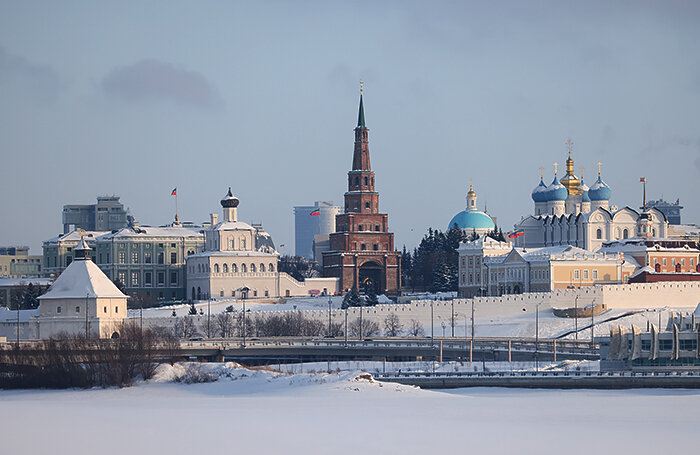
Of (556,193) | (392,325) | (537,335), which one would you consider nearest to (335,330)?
(392,325)

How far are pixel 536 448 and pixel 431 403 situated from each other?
1172 centimetres

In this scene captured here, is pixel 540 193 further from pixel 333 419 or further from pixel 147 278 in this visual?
pixel 333 419

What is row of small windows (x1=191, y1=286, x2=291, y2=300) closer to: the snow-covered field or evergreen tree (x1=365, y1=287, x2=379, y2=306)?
evergreen tree (x1=365, y1=287, x2=379, y2=306)

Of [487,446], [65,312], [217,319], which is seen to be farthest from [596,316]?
[487,446]

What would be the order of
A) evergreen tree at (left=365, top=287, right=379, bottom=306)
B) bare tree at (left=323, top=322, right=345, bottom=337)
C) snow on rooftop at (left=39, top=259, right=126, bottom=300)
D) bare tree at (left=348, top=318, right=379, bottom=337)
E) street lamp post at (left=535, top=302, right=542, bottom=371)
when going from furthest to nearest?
evergreen tree at (left=365, top=287, right=379, bottom=306) < bare tree at (left=348, top=318, right=379, bottom=337) < bare tree at (left=323, top=322, right=345, bottom=337) < snow on rooftop at (left=39, top=259, right=126, bottom=300) < street lamp post at (left=535, top=302, right=542, bottom=371)

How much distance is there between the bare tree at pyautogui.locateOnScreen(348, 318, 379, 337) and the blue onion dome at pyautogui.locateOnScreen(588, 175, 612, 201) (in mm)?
33645

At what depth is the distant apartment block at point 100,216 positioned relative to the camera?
19275 centimetres

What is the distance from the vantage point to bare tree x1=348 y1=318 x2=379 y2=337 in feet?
314

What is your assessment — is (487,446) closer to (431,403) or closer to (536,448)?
(536,448)

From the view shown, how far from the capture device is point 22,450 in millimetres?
45781

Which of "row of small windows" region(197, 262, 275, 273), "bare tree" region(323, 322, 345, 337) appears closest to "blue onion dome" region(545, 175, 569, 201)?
"row of small windows" region(197, 262, 275, 273)

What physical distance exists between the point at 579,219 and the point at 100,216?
88.0 m

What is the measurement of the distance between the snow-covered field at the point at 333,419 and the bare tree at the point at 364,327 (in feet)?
97.9

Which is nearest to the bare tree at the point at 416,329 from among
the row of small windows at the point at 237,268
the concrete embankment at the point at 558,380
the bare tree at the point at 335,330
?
the bare tree at the point at 335,330
